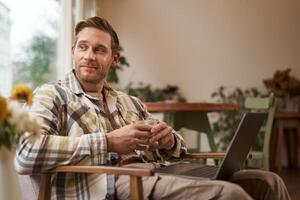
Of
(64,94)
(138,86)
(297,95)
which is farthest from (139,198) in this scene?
(297,95)

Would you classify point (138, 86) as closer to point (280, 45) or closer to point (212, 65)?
point (212, 65)

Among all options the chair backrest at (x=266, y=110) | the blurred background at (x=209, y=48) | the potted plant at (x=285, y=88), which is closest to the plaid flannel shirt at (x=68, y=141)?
the chair backrest at (x=266, y=110)

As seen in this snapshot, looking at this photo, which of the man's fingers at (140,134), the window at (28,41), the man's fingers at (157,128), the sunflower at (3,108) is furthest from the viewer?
the window at (28,41)

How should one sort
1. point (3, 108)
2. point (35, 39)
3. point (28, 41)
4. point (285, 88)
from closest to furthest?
1. point (3, 108)
2. point (28, 41)
3. point (35, 39)
4. point (285, 88)

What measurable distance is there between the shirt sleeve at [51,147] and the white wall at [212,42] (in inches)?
160

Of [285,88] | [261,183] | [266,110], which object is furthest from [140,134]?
[285,88]

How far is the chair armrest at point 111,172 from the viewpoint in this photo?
1.36 meters

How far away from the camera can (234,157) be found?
5.19 feet

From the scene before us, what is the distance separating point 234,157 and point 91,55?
2.36 feet

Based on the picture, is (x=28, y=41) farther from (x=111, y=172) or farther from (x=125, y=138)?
(x=111, y=172)

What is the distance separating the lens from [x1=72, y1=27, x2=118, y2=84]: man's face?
188 centimetres

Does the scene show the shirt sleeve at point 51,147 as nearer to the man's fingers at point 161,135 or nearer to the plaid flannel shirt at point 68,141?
the plaid flannel shirt at point 68,141

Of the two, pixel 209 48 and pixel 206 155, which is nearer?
pixel 206 155

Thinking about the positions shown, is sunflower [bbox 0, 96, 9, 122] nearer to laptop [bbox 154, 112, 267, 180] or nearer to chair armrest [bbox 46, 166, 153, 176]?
chair armrest [bbox 46, 166, 153, 176]
